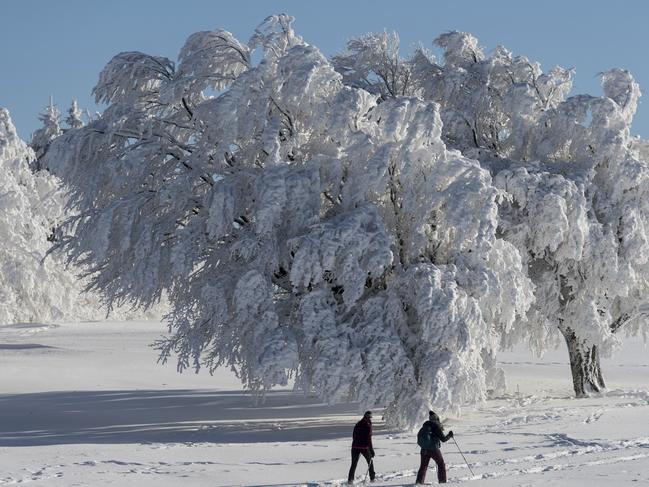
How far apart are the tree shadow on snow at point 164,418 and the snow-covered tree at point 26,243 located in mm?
18952

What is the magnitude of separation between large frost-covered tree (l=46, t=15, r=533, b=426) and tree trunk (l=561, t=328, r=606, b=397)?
5.41 metres

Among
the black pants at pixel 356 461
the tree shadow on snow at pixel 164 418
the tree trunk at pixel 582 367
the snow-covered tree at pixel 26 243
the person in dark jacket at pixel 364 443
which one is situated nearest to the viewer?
the black pants at pixel 356 461

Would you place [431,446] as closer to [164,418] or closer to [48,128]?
[164,418]

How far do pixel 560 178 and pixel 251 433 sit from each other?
10.2 m

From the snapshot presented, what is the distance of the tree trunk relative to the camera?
27.2 m

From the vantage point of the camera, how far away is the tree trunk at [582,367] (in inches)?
1072

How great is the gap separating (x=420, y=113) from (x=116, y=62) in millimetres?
8174

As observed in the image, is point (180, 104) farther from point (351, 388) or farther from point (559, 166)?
point (559, 166)

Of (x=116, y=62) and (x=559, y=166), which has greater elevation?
(x=116, y=62)

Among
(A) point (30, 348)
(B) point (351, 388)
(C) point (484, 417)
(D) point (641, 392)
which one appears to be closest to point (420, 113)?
(B) point (351, 388)

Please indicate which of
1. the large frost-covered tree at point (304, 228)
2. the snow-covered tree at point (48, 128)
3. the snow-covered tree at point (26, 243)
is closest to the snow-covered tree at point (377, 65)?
the large frost-covered tree at point (304, 228)

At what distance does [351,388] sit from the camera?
19781mm

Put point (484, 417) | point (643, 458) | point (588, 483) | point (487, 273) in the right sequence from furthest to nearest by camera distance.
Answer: point (484, 417)
point (487, 273)
point (643, 458)
point (588, 483)

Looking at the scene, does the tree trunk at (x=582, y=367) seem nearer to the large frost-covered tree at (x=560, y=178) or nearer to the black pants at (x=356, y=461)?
the large frost-covered tree at (x=560, y=178)
